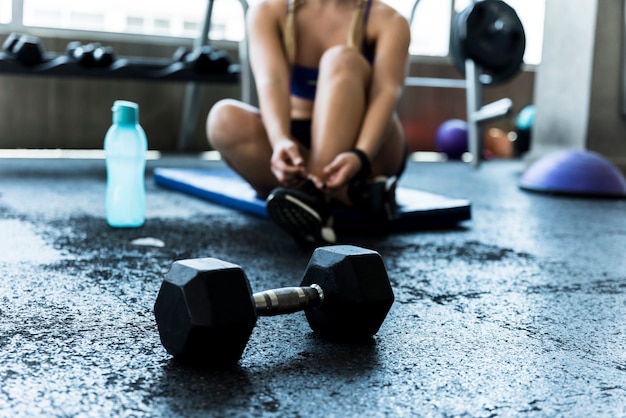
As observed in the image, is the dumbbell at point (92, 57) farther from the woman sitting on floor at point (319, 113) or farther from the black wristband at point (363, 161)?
the black wristband at point (363, 161)

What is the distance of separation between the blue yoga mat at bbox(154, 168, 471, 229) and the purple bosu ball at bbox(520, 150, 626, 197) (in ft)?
2.93

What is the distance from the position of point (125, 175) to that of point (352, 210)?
1.89ft

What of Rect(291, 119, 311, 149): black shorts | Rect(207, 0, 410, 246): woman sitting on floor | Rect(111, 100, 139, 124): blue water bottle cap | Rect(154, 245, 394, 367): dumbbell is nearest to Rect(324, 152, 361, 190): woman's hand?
Rect(207, 0, 410, 246): woman sitting on floor

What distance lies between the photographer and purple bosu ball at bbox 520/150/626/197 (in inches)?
115

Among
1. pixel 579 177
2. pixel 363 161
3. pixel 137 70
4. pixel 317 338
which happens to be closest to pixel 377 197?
pixel 363 161

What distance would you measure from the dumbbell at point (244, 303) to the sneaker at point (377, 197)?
892mm

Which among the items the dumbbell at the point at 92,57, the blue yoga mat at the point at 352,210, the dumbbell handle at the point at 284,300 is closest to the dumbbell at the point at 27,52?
the dumbbell at the point at 92,57

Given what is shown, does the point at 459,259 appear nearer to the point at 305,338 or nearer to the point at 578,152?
the point at 305,338

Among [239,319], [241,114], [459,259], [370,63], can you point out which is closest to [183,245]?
[241,114]

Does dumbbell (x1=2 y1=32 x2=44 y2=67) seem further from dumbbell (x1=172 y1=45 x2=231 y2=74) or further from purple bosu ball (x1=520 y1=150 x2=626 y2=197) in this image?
purple bosu ball (x1=520 y1=150 x2=626 y2=197)

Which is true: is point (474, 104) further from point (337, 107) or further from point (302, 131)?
point (337, 107)

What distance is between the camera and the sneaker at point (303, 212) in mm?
1530

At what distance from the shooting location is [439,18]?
208 inches

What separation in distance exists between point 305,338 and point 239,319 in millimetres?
190
